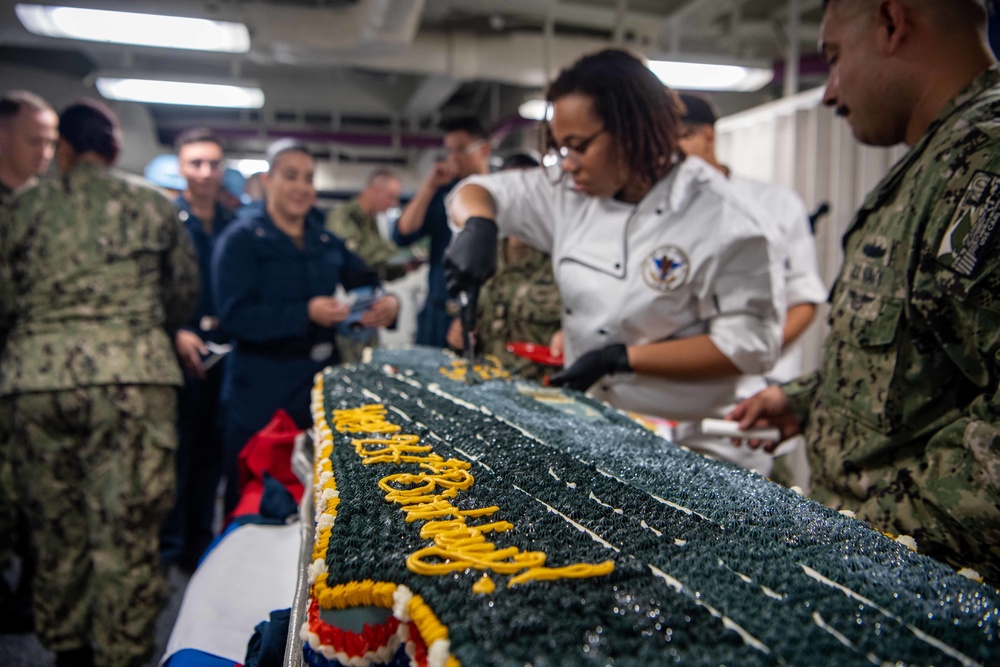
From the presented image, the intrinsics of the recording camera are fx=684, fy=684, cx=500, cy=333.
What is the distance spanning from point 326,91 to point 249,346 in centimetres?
738

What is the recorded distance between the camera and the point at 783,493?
951mm

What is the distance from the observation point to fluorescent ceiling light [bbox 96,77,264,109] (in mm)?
6305

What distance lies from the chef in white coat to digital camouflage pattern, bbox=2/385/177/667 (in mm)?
1432

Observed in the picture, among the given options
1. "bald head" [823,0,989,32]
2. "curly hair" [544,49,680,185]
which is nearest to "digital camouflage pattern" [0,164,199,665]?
"curly hair" [544,49,680,185]

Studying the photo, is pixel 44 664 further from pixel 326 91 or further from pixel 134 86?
pixel 326 91

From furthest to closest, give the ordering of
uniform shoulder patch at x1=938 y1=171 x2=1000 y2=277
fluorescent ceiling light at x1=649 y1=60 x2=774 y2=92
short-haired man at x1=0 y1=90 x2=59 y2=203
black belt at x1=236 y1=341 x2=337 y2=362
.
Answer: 1. fluorescent ceiling light at x1=649 y1=60 x2=774 y2=92
2. short-haired man at x1=0 y1=90 x2=59 y2=203
3. black belt at x1=236 y1=341 x2=337 y2=362
4. uniform shoulder patch at x1=938 y1=171 x2=1000 y2=277

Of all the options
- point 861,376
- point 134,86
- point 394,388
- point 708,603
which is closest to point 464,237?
point 394,388

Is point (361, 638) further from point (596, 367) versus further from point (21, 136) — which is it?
point (21, 136)

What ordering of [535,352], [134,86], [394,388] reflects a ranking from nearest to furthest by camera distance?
[394,388] → [535,352] → [134,86]

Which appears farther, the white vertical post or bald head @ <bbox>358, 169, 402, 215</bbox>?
bald head @ <bbox>358, 169, 402, 215</bbox>

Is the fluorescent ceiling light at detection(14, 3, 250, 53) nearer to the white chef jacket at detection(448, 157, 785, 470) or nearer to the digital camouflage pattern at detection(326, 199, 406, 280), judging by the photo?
the digital camouflage pattern at detection(326, 199, 406, 280)

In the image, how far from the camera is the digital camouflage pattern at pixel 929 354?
36.5 inches

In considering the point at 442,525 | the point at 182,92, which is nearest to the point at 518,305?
the point at 442,525

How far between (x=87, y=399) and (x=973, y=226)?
98.7 inches
